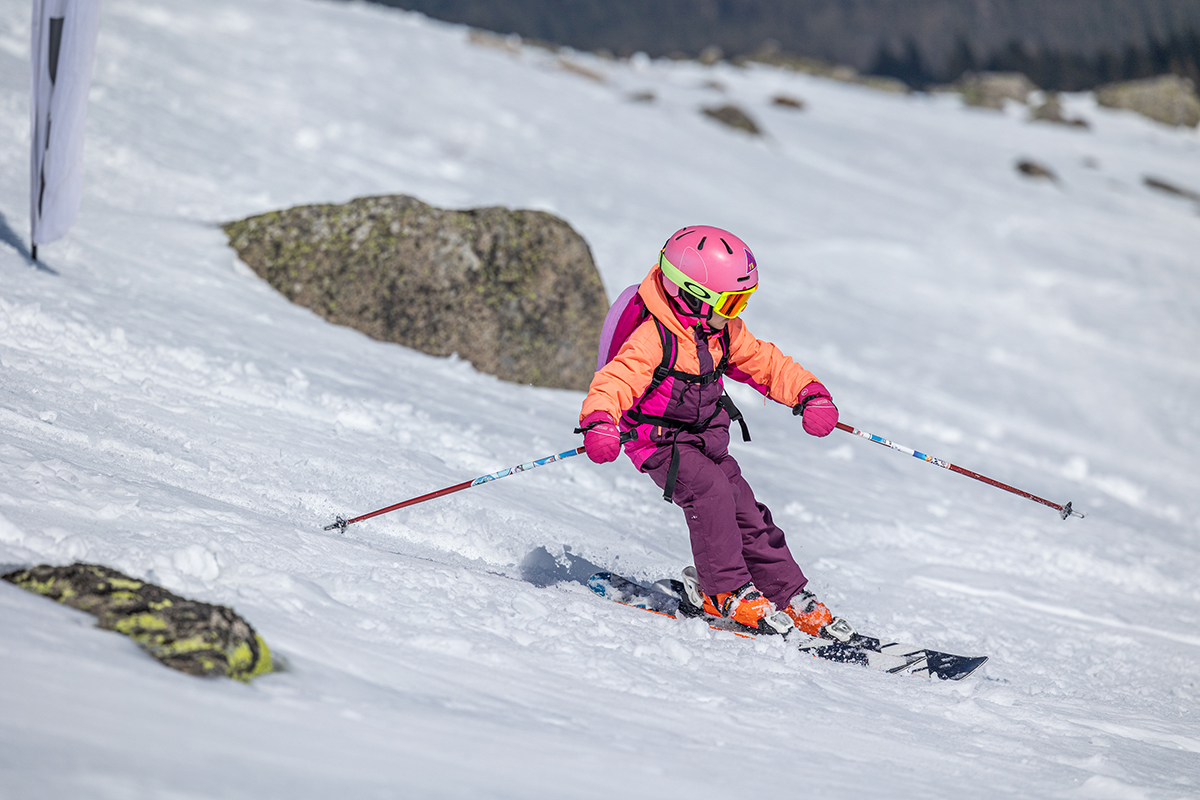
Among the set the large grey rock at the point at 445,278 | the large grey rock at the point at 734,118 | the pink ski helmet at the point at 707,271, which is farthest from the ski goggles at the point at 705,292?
the large grey rock at the point at 734,118

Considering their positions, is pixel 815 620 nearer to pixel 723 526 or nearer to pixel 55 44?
pixel 723 526

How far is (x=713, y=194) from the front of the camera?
15.8 m

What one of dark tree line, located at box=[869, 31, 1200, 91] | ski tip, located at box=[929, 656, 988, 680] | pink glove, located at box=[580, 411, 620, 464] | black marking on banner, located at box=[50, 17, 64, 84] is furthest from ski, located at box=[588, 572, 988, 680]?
dark tree line, located at box=[869, 31, 1200, 91]

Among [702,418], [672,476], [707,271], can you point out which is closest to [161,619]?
[672,476]

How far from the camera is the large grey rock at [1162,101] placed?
1486 inches

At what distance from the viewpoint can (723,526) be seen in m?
3.98

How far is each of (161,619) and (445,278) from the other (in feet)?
18.1

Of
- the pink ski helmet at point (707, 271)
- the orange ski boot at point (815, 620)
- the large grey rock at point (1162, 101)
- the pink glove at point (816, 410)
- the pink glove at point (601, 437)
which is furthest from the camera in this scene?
the large grey rock at point (1162, 101)

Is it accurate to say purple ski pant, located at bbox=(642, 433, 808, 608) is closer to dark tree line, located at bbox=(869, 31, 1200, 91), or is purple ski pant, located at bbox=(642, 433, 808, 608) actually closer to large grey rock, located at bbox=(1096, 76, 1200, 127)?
large grey rock, located at bbox=(1096, 76, 1200, 127)

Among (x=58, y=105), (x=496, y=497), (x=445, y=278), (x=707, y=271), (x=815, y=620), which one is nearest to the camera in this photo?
(x=707, y=271)

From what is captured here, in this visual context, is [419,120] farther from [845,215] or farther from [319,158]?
[845,215]

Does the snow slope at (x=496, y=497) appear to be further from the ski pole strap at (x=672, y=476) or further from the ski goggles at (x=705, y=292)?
the ski goggles at (x=705, y=292)

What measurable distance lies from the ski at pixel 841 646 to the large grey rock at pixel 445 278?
371cm

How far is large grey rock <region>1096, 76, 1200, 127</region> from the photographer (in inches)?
1486
